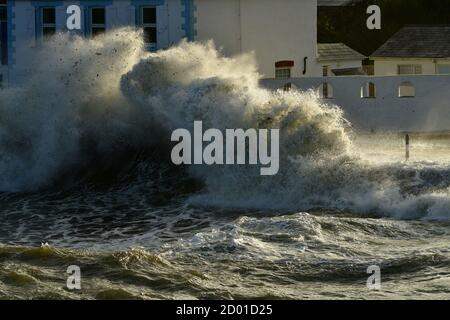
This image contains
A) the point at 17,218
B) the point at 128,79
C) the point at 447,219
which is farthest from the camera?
the point at 128,79

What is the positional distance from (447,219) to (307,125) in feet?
13.7

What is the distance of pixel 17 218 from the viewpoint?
17.1 m

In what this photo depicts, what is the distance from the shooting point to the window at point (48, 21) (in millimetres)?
27453

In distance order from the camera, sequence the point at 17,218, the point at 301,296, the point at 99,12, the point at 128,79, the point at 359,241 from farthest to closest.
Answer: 1. the point at 99,12
2. the point at 128,79
3. the point at 17,218
4. the point at 359,241
5. the point at 301,296

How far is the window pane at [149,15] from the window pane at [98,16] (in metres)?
1.16

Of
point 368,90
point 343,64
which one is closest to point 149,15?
point 368,90

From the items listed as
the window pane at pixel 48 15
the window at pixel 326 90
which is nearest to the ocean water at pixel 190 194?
the window at pixel 326 90

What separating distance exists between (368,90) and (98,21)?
808cm

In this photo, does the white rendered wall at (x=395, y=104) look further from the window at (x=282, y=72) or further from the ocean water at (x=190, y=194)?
the window at (x=282, y=72)

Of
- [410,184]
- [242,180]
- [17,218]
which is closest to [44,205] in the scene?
[17,218]

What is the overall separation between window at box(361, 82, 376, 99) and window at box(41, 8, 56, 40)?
897 cm

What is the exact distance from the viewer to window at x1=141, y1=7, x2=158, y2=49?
26859 millimetres
